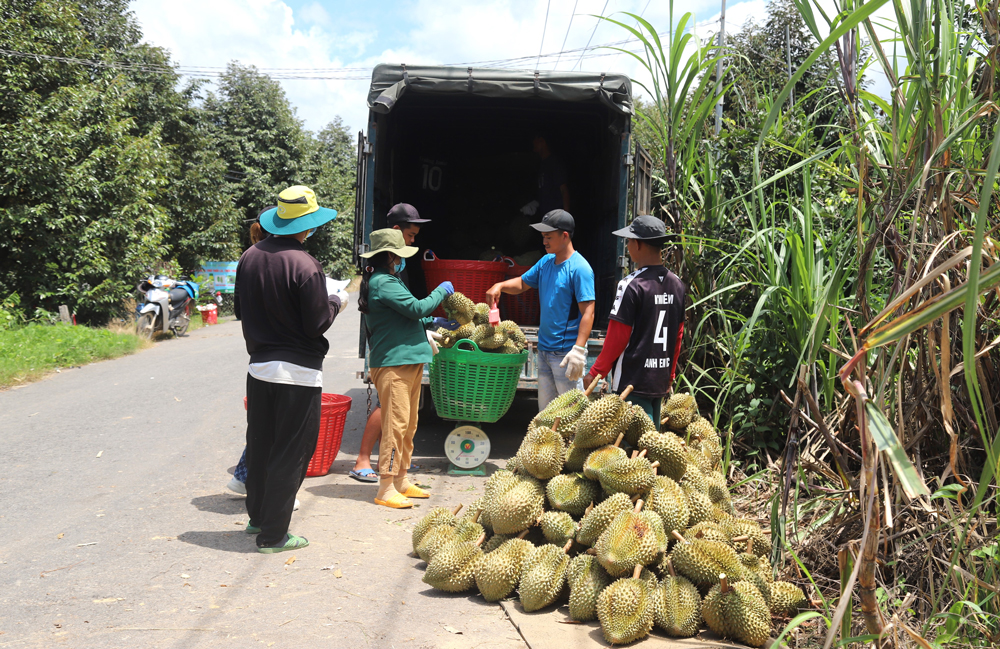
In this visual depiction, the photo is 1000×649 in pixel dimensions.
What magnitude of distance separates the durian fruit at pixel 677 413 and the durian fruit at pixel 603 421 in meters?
0.81

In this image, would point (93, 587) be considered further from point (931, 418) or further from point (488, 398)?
point (931, 418)

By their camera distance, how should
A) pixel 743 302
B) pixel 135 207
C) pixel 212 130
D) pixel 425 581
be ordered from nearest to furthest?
pixel 425 581, pixel 743 302, pixel 135 207, pixel 212 130

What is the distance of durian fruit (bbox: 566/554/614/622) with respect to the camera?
3377mm

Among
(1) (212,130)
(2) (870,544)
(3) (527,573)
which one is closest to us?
(2) (870,544)

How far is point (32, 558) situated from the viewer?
4.01m

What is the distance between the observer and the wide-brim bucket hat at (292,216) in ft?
14.4

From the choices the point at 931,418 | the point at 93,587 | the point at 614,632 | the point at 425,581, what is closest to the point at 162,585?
the point at 93,587

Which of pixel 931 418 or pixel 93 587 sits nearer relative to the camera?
pixel 931 418

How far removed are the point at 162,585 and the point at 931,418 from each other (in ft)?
12.3

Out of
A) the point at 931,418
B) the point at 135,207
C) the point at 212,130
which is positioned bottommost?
the point at 931,418

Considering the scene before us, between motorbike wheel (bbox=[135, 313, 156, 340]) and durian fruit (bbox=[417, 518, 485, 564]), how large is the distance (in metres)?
11.8

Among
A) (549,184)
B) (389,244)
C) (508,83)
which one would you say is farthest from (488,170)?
(389,244)

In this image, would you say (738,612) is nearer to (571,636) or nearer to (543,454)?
(571,636)

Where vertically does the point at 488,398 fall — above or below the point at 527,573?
above
